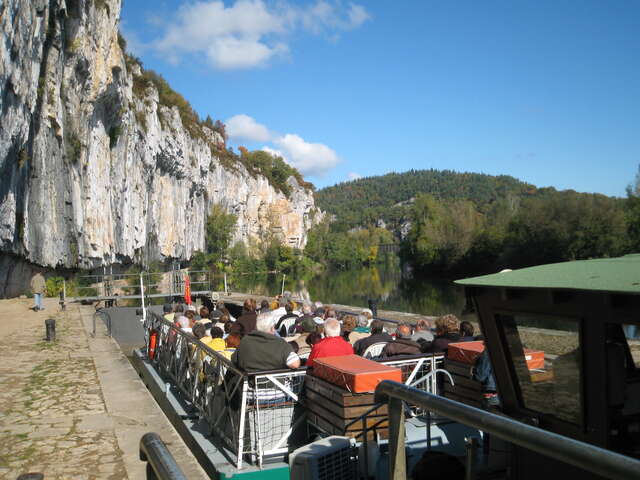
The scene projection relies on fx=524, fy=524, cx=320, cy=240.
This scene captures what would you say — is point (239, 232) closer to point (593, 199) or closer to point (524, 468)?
point (593, 199)

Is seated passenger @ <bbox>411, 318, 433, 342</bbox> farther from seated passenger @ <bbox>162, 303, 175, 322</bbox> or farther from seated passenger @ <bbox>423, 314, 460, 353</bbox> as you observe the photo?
seated passenger @ <bbox>162, 303, 175, 322</bbox>

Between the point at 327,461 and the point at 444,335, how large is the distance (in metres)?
3.16

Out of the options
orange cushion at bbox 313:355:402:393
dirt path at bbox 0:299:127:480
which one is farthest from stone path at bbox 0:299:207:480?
orange cushion at bbox 313:355:402:393

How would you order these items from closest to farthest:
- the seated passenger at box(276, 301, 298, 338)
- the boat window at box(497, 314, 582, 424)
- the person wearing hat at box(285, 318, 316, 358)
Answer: the boat window at box(497, 314, 582, 424)
the person wearing hat at box(285, 318, 316, 358)
the seated passenger at box(276, 301, 298, 338)

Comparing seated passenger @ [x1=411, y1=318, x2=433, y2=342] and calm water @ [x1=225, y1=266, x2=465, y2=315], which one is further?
calm water @ [x1=225, y1=266, x2=465, y2=315]

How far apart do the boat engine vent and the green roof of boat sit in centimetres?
176

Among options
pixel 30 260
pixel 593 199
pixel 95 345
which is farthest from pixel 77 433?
pixel 593 199

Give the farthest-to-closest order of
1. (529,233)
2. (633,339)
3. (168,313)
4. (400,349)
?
(529,233) → (168,313) → (400,349) → (633,339)

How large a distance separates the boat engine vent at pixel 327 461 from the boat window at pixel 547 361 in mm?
1635

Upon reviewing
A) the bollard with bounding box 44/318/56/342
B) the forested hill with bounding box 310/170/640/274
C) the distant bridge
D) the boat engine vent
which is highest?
the distant bridge

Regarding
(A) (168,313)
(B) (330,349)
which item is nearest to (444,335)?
(B) (330,349)

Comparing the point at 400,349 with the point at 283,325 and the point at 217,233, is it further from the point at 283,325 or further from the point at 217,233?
the point at 217,233

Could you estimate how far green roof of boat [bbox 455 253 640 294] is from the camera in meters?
2.32

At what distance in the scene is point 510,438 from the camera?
4.64ft
